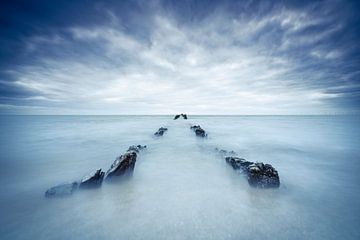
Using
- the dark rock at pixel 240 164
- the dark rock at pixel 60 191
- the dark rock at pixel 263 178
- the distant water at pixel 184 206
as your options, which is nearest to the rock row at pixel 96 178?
the dark rock at pixel 60 191

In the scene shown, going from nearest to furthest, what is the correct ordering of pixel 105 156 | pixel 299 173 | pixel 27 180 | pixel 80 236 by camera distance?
pixel 80 236, pixel 27 180, pixel 299 173, pixel 105 156

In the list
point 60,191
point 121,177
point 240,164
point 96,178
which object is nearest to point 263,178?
point 240,164

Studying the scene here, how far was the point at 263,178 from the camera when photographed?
15.8 feet

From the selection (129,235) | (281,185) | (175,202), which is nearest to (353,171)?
(281,185)

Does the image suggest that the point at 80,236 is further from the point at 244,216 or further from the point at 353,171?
the point at 353,171

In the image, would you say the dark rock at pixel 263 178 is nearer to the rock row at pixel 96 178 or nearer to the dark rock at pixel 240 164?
the dark rock at pixel 240 164

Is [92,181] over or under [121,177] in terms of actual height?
over

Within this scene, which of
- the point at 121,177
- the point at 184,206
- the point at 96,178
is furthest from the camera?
the point at 121,177

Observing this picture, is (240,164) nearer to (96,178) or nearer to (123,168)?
(123,168)

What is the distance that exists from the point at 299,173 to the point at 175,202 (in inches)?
213

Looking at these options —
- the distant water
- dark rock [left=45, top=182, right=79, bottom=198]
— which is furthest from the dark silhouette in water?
the distant water

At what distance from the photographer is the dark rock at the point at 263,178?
4.77 meters

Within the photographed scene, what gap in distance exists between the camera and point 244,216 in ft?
11.4

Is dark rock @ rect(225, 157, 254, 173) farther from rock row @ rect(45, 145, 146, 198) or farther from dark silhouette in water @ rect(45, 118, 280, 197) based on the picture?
rock row @ rect(45, 145, 146, 198)
